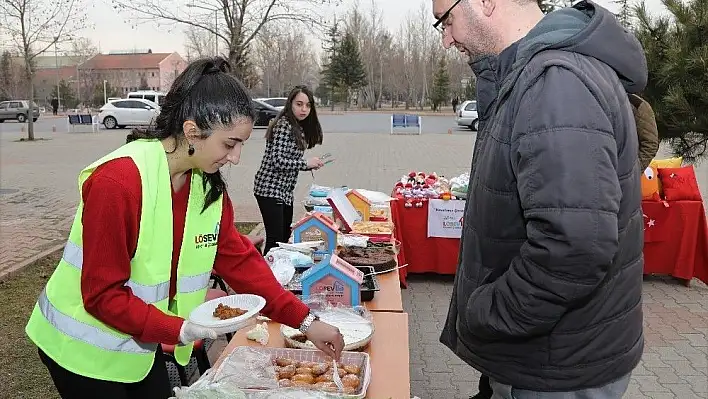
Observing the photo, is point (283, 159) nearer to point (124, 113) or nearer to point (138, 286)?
point (138, 286)

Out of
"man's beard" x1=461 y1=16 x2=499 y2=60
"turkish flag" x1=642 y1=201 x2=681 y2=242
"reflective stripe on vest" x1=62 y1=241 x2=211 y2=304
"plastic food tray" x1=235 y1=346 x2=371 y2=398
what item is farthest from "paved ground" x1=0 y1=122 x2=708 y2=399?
"man's beard" x1=461 y1=16 x2=499 y2=60

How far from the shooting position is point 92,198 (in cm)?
161

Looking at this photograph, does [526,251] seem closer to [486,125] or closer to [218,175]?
[486,125]

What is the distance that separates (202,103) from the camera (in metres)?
1.73

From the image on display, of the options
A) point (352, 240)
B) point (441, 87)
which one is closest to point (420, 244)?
point (352, 240)

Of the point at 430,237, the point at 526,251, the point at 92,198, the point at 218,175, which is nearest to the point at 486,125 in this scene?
the point at 526,251

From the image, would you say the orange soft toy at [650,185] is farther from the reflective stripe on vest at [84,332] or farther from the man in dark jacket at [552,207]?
the reflective stripe on vest at [84,332]

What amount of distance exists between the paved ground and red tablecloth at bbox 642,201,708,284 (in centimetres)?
18

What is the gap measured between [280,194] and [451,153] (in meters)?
10.9

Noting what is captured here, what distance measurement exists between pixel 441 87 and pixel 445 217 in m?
43.0

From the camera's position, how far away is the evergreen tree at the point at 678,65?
14.9ft

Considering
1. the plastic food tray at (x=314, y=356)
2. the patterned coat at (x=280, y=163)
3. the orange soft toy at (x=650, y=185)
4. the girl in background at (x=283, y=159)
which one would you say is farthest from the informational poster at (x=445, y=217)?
the plastic food tray at (x=314, y=356)

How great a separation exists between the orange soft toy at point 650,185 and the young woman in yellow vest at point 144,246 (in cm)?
445

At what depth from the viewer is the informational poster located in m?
5.44
